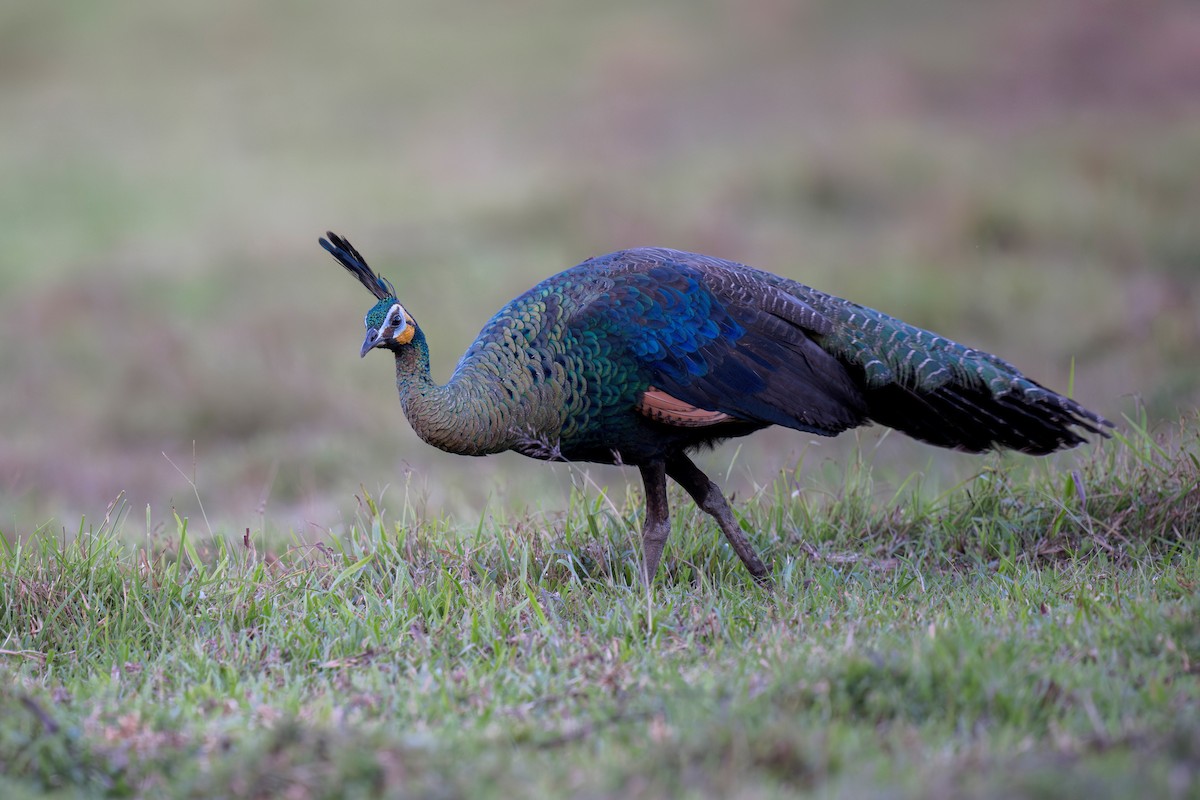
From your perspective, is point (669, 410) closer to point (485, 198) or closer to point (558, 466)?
point (558, 466)

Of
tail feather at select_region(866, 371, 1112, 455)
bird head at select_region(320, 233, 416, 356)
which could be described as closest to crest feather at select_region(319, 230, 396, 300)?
bird head at select_region(320, 233, 416, 356)

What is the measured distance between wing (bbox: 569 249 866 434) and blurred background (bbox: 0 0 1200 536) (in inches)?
23.5

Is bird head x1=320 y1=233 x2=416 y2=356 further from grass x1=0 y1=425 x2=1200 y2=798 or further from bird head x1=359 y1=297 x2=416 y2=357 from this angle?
grass x1=0 y1=425 x2=1200 y2=798

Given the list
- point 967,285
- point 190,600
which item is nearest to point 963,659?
point 190,600

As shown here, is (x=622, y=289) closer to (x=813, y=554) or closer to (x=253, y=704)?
(x=813, y=554)

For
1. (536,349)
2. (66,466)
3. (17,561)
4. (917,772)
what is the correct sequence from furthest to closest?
(66,466), (536,349), (17,561), (917,772)

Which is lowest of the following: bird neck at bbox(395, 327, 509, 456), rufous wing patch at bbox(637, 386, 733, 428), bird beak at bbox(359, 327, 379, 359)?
bird neck at bbox(395, 327, 509, 456)

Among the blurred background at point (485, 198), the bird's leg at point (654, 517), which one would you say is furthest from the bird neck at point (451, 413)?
the blurred background at point (485, 198)

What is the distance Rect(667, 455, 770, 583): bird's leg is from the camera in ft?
16.5

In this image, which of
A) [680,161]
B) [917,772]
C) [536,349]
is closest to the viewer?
[917,772]

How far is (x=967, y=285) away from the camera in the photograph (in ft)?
38.1

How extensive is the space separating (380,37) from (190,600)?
1738cm

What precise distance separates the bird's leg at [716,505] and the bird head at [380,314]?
1.16 meters

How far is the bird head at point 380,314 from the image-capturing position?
16.2ft
